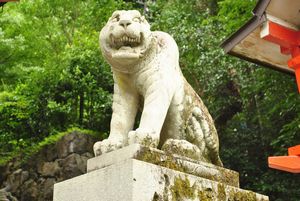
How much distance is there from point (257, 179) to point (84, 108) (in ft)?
14.3

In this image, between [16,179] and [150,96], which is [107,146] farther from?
[16,179]

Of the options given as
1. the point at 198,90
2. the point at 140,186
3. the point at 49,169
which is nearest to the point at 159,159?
the point at 140,186

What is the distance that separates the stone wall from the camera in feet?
32.7

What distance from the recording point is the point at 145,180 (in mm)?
2809

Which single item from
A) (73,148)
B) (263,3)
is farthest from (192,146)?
(73,148)

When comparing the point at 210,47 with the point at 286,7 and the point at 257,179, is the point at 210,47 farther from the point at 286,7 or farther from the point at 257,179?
the point at 286,7

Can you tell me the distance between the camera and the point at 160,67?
3.40 m

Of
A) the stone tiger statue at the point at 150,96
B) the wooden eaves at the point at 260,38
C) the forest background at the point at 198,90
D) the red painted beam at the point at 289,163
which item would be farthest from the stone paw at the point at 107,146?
the forest background at the point at 198,90

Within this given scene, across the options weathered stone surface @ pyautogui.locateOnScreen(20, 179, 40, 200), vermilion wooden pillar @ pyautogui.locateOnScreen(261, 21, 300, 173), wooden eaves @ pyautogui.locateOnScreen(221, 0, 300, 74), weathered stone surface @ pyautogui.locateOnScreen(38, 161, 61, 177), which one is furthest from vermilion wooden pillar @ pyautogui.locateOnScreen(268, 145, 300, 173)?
weathered stone surface @ pyautogui.locateOnScreen(20, 179, 40, 200)

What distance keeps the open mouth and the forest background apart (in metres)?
6.98

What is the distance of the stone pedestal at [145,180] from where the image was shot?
2783 millimetres

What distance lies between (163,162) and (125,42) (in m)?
0.89

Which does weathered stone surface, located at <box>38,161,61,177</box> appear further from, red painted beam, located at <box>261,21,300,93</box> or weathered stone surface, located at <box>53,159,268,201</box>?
weathered stone surface, located at <box>53,159,268,201</box>

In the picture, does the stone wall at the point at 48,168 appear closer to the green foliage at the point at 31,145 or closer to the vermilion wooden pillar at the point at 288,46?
the green foliage at the point at 31,145
